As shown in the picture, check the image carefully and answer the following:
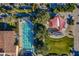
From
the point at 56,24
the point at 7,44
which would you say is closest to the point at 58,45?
the point at 56,24

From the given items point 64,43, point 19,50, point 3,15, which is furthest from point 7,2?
point 64,43

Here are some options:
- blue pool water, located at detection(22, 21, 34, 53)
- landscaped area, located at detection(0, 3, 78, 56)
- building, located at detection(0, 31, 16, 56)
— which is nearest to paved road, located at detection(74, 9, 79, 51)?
landscaped area, located at detection(0, 3, 78, 56)

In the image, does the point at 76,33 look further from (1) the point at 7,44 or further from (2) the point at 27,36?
(1) the point at 7,44

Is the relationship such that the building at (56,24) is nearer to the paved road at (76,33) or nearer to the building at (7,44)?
the paved road at (76,33)

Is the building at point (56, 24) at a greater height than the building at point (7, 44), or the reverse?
the building at point (56, 24)

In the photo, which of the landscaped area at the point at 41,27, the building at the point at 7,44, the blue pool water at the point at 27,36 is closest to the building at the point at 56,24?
the landscaped area at the point at 41,27

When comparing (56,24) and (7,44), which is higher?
(56,24)
